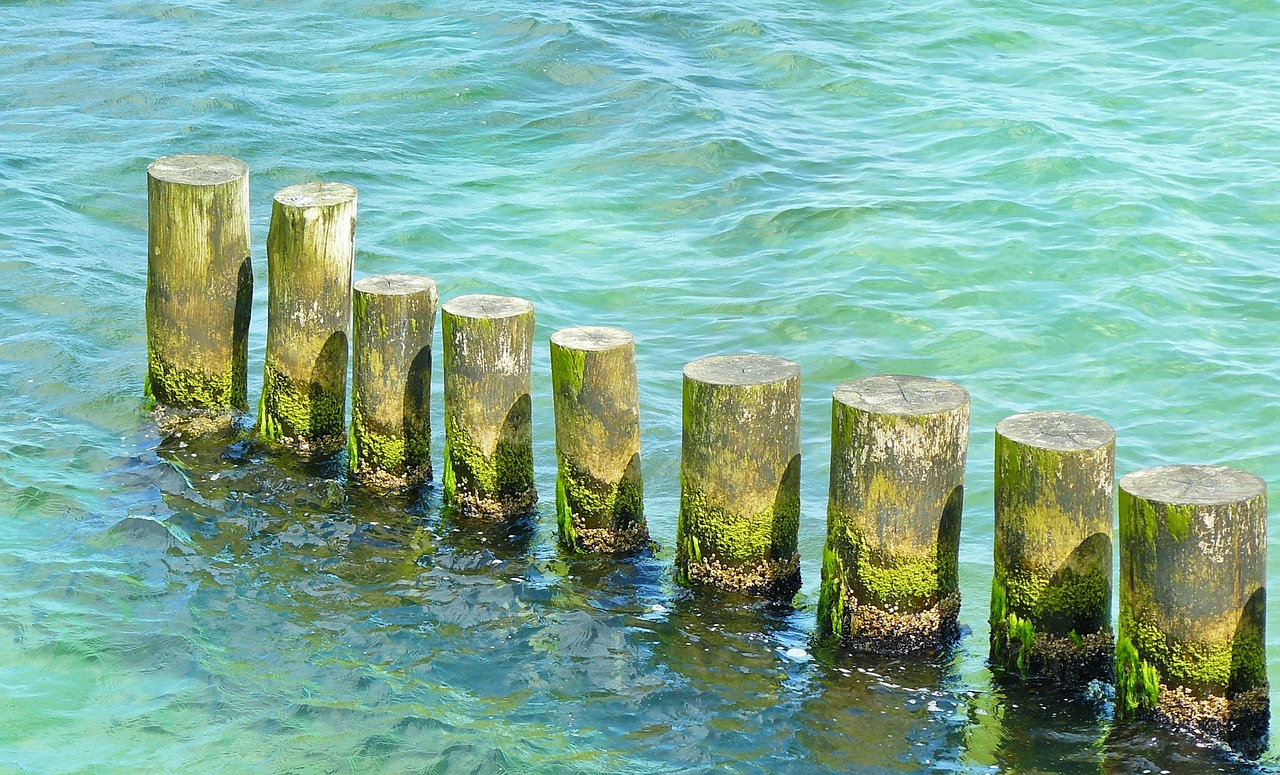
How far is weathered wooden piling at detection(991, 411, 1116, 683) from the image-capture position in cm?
588

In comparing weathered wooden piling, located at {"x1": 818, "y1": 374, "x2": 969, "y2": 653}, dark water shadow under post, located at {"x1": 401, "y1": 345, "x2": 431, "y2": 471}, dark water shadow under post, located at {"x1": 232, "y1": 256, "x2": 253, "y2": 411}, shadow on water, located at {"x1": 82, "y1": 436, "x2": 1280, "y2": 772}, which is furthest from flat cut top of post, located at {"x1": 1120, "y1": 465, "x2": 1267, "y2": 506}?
dark water shadow under post, located at {"x1": 232, "y1": 256, "x2": 253, "y2": 411}

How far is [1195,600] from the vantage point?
5523mm

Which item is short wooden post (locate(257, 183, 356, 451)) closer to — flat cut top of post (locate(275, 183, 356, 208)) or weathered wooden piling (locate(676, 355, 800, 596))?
flat cut top of post (locate(275, 183, 356, 208))

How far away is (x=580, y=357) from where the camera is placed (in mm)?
6848

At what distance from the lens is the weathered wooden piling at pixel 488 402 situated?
7.18 meters

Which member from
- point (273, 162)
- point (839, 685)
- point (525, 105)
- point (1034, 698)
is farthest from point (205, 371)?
point (525, 105)

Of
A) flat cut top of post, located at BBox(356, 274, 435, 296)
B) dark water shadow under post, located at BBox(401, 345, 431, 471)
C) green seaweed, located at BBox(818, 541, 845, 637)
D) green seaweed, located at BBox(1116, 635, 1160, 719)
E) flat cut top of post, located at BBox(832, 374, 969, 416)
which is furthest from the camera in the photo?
dark water shadow under post, located at BBox(401, 345, 431, 471)

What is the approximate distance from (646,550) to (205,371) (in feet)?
10.4

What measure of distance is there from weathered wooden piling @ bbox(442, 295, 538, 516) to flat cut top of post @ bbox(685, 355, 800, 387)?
107 cm

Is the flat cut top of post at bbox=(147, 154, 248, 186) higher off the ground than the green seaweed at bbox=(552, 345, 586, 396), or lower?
higher

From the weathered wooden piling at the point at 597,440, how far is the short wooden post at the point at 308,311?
1.69 m

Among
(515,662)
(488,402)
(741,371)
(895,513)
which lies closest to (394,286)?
(488,402)

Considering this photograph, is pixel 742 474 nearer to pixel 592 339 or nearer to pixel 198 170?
pixel 592 339

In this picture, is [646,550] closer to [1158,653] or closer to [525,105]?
[1158,653]
